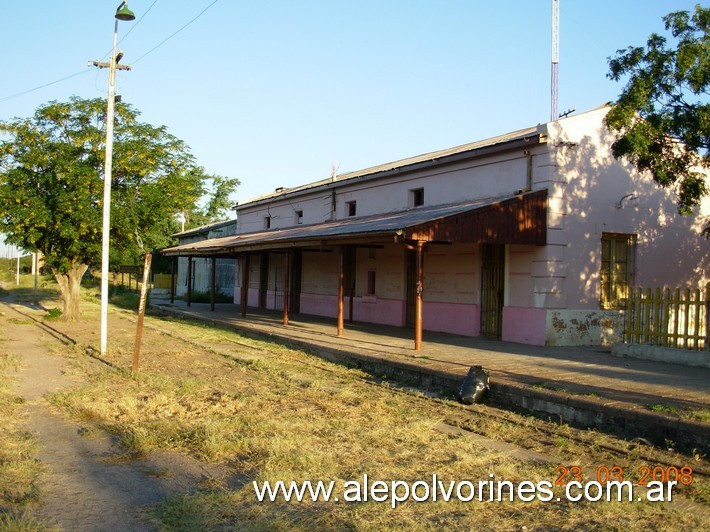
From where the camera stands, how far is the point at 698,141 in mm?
12328

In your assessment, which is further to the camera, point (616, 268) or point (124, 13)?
point (616, 268)

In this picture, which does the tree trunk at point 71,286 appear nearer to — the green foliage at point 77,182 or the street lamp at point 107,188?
the green foliage at point 77,182

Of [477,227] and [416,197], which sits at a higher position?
[416,197]

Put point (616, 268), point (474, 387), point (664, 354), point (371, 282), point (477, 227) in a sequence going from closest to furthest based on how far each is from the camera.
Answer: point (474, 387) < point (664, 354) < point (477, 227) < point (616, 268) < point (371, 282)

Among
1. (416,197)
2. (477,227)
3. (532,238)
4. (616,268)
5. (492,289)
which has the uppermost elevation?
(416,197)

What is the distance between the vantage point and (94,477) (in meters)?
5.81

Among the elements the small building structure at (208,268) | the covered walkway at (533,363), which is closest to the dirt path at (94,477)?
the covered walkway at (533,363)

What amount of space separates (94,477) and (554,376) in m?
6.99

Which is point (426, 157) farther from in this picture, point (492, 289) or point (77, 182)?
point (77, 182)

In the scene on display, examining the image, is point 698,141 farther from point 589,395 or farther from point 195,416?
point 195,416

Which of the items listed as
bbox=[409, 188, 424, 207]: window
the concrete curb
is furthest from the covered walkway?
bbox=[409, 188, 424, 207]: window

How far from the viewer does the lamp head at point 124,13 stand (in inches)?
500

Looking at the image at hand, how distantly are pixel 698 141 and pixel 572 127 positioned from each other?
333 cm

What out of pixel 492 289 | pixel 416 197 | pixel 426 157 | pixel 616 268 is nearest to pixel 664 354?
pixel 616 268
